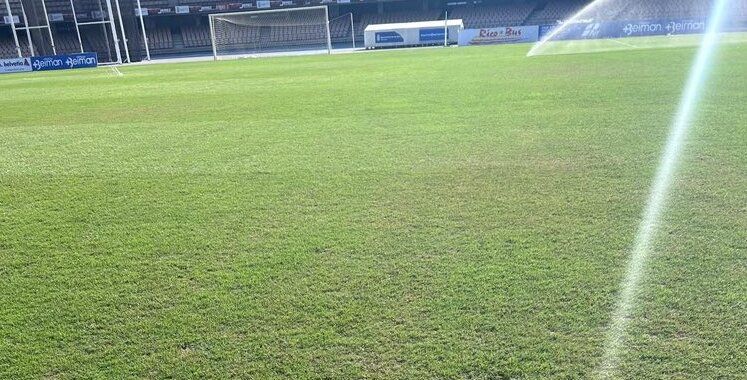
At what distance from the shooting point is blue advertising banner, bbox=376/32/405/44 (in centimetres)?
3619

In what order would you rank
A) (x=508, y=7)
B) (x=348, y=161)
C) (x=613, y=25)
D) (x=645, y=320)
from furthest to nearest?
(x=508, y=7) < (x=613, y=25) < (x=348, y=161) < (x=645, y=320)

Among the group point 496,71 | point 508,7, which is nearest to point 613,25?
point 508,7

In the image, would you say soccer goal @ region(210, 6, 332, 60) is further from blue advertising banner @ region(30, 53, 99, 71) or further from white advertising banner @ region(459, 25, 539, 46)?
white advertising banner @ region(459, 25, 539, 46)

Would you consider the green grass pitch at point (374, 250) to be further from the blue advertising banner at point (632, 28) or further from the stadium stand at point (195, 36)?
the stadium stand at point (195, 36)

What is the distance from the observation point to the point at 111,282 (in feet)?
10.6

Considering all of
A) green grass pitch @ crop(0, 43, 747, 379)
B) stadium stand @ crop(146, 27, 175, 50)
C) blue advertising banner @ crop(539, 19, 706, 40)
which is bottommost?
blue advertising banner @ crop(539, 19, 706, 40)

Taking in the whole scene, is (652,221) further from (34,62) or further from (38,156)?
(34,62)

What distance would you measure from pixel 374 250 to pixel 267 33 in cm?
3505

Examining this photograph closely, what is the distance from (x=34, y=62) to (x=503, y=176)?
3250 cm

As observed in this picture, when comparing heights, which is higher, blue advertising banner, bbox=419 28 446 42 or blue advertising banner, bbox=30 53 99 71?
blue advertising banner, bbox=30 53 99 71

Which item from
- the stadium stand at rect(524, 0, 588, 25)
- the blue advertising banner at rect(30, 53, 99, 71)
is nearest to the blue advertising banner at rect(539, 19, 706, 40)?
the stadium stand at rect(524, 0, 588, 25)

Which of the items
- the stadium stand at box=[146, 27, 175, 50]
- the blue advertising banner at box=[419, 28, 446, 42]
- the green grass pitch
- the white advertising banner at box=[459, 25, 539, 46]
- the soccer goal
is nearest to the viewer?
the green grass pitch

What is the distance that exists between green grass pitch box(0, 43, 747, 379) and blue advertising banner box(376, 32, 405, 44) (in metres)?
29.7

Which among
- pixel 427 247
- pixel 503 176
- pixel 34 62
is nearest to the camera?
pixel 427 247
